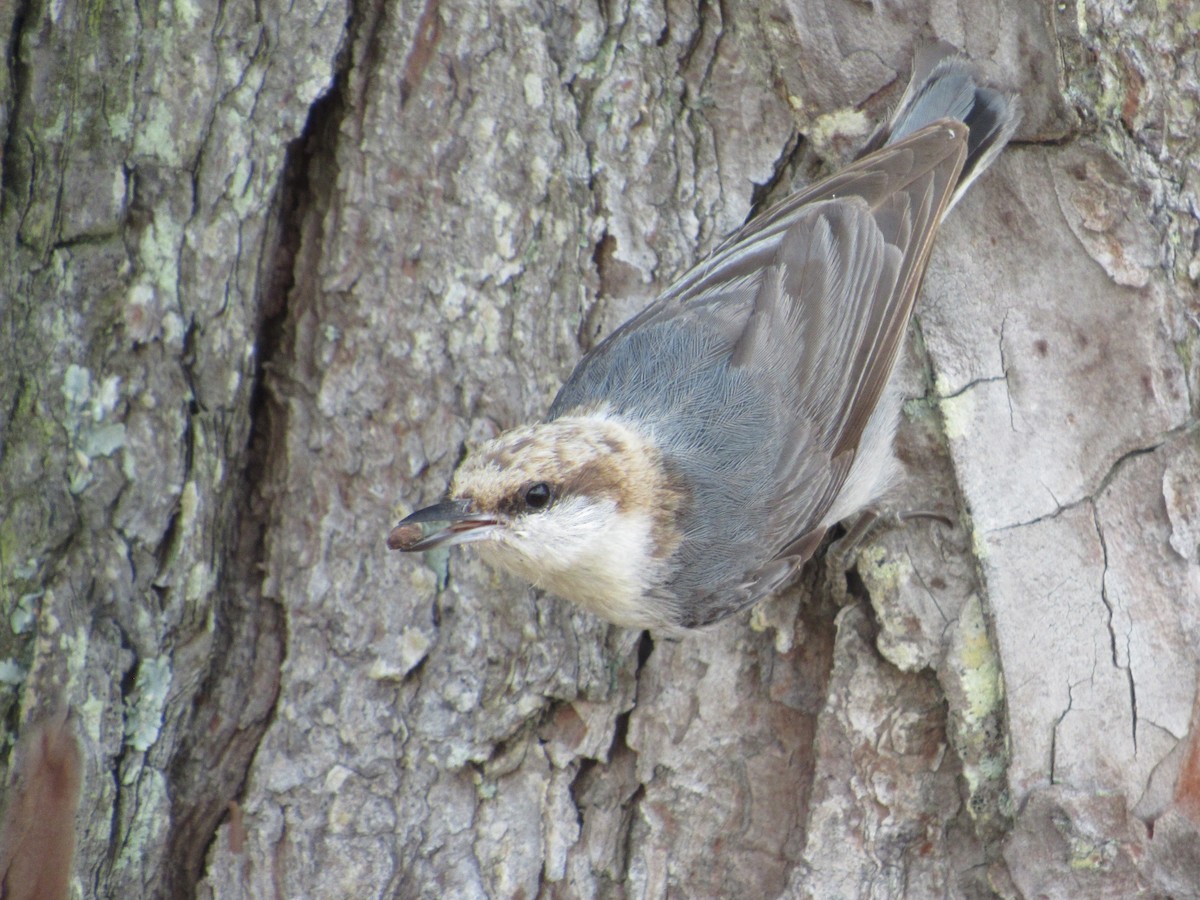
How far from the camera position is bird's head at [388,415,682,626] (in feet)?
6.85

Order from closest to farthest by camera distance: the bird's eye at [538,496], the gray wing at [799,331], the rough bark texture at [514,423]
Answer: the rough bark texture at [514,423] → the bird's eye at [538,496] → the gray wing at [799,331]

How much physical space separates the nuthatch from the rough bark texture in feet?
0.28

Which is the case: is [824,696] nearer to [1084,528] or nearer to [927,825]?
[927,825]

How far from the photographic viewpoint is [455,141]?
7.34 ft

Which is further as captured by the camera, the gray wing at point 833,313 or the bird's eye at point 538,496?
the gray wing at point 833,313

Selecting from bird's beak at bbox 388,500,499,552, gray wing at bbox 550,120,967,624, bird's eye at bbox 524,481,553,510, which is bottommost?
bird's beak at bbox 388,500,499,552

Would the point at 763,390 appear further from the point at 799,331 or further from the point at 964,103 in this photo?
the point at 964,103

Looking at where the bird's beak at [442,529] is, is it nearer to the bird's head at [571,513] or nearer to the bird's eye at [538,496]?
the bird's head at [571,513]

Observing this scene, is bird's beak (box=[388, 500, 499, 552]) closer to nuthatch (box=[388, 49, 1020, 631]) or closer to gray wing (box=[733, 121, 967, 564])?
nuthatch (box=[388, 49, 1020, 631])

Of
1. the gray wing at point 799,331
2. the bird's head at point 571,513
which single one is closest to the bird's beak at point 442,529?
the bird's head at point 571,513

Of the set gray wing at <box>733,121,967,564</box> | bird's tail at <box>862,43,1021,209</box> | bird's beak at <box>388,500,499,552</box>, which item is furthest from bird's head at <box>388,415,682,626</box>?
bird's tail at <box>862,43,1021,209</box>

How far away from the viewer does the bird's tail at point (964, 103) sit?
2197 mm

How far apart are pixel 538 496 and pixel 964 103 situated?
1.20 m

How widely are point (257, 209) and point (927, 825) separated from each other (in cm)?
181
